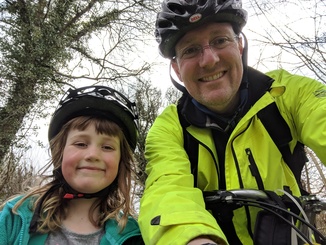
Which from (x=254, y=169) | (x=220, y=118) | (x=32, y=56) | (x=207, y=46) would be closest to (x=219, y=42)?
(x=207, y=46)

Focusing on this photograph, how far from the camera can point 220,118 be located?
237cm

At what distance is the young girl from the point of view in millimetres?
2158

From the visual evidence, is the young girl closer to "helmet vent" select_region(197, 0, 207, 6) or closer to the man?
the man

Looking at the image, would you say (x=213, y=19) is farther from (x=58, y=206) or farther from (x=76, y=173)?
(x=58, y=206)

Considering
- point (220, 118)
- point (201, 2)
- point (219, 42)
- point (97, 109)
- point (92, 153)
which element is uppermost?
point (201, 2)

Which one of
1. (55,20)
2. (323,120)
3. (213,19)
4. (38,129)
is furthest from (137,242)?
(55,20)

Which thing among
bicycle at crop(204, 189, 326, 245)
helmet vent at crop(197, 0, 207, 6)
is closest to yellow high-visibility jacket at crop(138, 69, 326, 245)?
bicycle at crop(204, 189, 326, 245)

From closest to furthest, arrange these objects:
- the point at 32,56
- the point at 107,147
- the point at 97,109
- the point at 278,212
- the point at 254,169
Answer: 1. the point at 278,212
2. the point at 254,169
3. the point at 107,147
4. the point at 97,109
5. the point at 32,56

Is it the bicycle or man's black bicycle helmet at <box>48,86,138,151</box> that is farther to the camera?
man's black bicycle helmet at <box>48,86,138,151</box>

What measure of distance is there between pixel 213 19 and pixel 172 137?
80 centimetres

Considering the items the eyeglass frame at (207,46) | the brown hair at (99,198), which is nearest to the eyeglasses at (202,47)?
the eyeglass frame at (207,46)

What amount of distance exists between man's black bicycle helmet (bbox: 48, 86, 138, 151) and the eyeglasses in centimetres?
57

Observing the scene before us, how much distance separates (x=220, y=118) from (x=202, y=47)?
1.53 feet

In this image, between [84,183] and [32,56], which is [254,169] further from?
[32,56]
